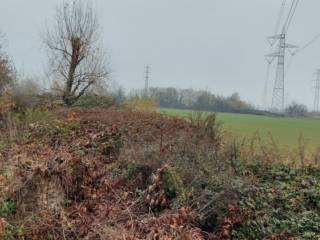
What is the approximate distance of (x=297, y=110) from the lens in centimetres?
6806

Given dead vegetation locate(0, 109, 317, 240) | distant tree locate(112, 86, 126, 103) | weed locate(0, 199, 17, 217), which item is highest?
distant tree locate(112, 86, 126, 103)

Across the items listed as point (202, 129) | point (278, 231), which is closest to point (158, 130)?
point (202, 129)

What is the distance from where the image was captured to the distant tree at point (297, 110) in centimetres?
6707

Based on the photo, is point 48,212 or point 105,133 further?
point 105,133

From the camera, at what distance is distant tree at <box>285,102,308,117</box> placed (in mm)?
67075

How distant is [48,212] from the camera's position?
5484mm

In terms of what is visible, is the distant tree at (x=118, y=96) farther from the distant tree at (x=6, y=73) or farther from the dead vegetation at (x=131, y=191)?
the dead vegetation at (x=131, y=191)

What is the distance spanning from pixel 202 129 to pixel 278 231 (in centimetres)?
449

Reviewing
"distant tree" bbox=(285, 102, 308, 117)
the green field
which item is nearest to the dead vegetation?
the green field

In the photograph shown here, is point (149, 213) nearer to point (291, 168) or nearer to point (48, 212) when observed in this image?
point (48, 212)

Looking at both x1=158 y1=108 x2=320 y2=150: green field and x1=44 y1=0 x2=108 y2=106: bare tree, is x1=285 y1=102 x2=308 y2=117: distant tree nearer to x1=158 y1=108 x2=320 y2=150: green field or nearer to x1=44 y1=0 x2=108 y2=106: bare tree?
x1=158 y1=108 x2=320 y2=150: green field

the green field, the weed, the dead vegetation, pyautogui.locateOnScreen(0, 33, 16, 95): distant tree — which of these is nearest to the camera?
the dead vegetation

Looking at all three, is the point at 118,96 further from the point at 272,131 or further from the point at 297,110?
the point at 297,110

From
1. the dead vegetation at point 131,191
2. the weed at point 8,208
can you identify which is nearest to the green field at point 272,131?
the dead vegetation at point 131,191
